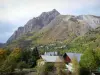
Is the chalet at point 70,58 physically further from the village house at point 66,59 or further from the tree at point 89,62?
the tree at point 89,62

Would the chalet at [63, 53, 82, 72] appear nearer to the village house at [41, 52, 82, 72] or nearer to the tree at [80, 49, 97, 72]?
the village house at [41, 52, 82, 72]

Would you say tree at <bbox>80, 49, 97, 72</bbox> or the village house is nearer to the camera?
tree at <bbox>80, 49, 97, 72</bbox>

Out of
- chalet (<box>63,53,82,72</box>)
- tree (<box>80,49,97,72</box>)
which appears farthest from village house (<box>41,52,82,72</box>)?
tree (<box>80,49,97,72</box>)

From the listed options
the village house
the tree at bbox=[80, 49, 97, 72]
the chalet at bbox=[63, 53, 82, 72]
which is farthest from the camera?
the village house

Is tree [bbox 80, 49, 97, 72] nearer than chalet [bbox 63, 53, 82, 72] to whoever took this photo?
Yes

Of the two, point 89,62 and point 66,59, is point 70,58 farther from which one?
point 89,62

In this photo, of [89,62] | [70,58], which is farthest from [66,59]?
[89,62]

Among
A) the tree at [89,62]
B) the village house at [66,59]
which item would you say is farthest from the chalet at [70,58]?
the tree at [89,62]

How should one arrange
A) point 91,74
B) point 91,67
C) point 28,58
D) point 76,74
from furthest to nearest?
point 28,58 → point 91,67 → point 91,74 → point 76,74

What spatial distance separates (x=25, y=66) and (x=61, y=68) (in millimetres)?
44264

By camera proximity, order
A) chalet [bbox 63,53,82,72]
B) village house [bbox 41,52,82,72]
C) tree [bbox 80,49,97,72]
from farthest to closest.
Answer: village house [bbox 41,52,82,72], chalet [bbox 63,53,82,72], tree [bbox 80,49,97,72]

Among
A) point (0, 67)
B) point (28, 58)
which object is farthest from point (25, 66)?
point (0, 67)

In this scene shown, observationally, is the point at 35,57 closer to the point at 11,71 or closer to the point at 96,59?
the point at 11,71

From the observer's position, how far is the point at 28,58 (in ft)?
381
